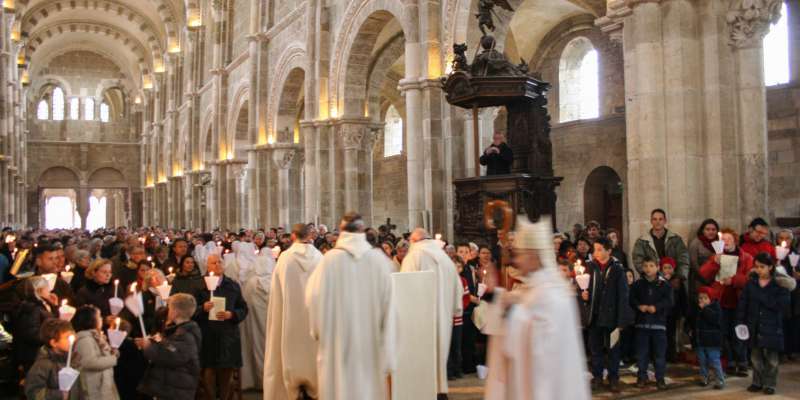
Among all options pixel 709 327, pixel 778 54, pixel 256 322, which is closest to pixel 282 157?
pixel 778 54

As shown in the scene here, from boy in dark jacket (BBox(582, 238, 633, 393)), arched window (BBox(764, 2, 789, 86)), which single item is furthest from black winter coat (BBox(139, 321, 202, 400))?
arched window (BBox(764, 2, 789, 86))

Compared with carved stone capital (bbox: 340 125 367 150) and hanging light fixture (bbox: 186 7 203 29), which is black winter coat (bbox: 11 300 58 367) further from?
hanging light fixture (bbox: 186 7 203 29)

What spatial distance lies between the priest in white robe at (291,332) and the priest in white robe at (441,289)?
1037mm

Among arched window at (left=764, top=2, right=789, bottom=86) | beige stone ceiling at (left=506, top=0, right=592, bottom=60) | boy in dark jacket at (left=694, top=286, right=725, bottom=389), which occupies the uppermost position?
beige stone ceiling at (left=506, top=0, right=592, bottom=60)

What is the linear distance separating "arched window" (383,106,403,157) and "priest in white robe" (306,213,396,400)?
83.7 ft

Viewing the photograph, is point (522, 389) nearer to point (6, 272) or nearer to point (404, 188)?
point (6, 272)

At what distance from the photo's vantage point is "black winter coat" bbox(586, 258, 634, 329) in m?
6.99

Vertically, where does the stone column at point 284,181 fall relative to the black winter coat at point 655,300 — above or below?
above

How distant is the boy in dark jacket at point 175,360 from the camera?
5.33m

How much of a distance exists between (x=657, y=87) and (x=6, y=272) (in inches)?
373

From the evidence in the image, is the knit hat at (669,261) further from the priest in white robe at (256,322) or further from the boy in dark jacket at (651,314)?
the priest in white robe at (256,322)

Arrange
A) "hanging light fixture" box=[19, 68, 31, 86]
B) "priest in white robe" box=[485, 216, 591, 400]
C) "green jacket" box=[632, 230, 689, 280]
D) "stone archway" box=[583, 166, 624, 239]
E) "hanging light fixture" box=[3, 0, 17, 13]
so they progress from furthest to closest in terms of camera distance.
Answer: "hanging light fixture" box=[19, 68, 31, 86], "hanging light fixture" box=[3, 0, 17, 13], "stone archway" box=[583, 166, 624, 239], "green jacket" box=[632, 230, 689, 280], "priest in white robe" box=[485, 216, 591, 400]

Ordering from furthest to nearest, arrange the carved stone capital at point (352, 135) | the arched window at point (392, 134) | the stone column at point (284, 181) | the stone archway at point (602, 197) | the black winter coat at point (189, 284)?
1. the arched window at point (392, 134)
2. the stone column at point (284, 181)
3. the stone archway at point (602, 197)
4. the carved stone capital at point (352, 135)
5. the black winter coat at point (189, 284)

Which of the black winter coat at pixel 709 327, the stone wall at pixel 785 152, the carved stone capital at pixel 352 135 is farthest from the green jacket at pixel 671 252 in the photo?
the carved stone capital at pixel 352 135
